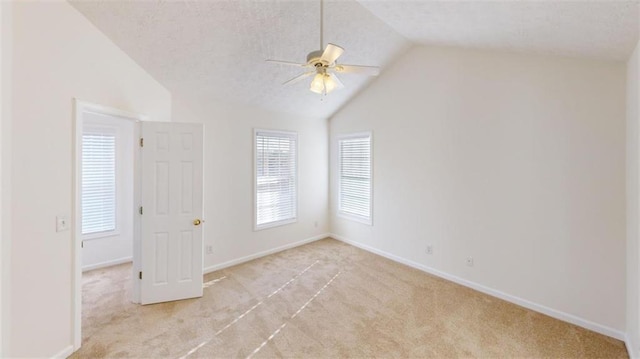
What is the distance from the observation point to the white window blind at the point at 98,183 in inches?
164

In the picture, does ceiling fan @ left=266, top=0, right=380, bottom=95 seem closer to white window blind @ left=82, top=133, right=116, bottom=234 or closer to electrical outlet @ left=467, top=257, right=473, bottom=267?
electrical outlet @ left=467, top=257, right=473, bottom=267

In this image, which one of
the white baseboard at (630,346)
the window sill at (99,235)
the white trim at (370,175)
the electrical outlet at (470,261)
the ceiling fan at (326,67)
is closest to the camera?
the ceiling fan at (326,67)

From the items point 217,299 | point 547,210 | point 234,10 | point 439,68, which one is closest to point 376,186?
point 439,68

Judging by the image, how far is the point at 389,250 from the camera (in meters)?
4.58

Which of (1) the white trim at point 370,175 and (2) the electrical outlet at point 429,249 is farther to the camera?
(1) the white trim at point 370,175

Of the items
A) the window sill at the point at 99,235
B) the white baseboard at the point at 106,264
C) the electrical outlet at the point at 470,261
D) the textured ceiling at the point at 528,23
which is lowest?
the white baseboard at the point at 106,264

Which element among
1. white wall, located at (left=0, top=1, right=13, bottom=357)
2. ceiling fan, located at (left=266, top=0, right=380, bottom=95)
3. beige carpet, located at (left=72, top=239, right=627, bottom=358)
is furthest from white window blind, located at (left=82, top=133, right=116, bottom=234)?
ceiling fan, located at (left=266, top=0, right=380, bottom=95)

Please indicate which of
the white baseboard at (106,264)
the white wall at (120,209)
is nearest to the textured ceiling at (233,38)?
the white wall at (120,209)

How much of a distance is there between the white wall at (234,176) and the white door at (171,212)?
64 centimetres

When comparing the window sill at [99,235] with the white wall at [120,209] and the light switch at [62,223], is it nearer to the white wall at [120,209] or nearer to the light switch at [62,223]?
the white wall at [120,209]

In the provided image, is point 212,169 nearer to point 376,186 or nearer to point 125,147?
point 125,147

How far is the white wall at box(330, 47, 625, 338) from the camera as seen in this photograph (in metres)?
2.60

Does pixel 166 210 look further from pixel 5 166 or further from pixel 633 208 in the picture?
pixel 633 208

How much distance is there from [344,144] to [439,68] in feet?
7.12
